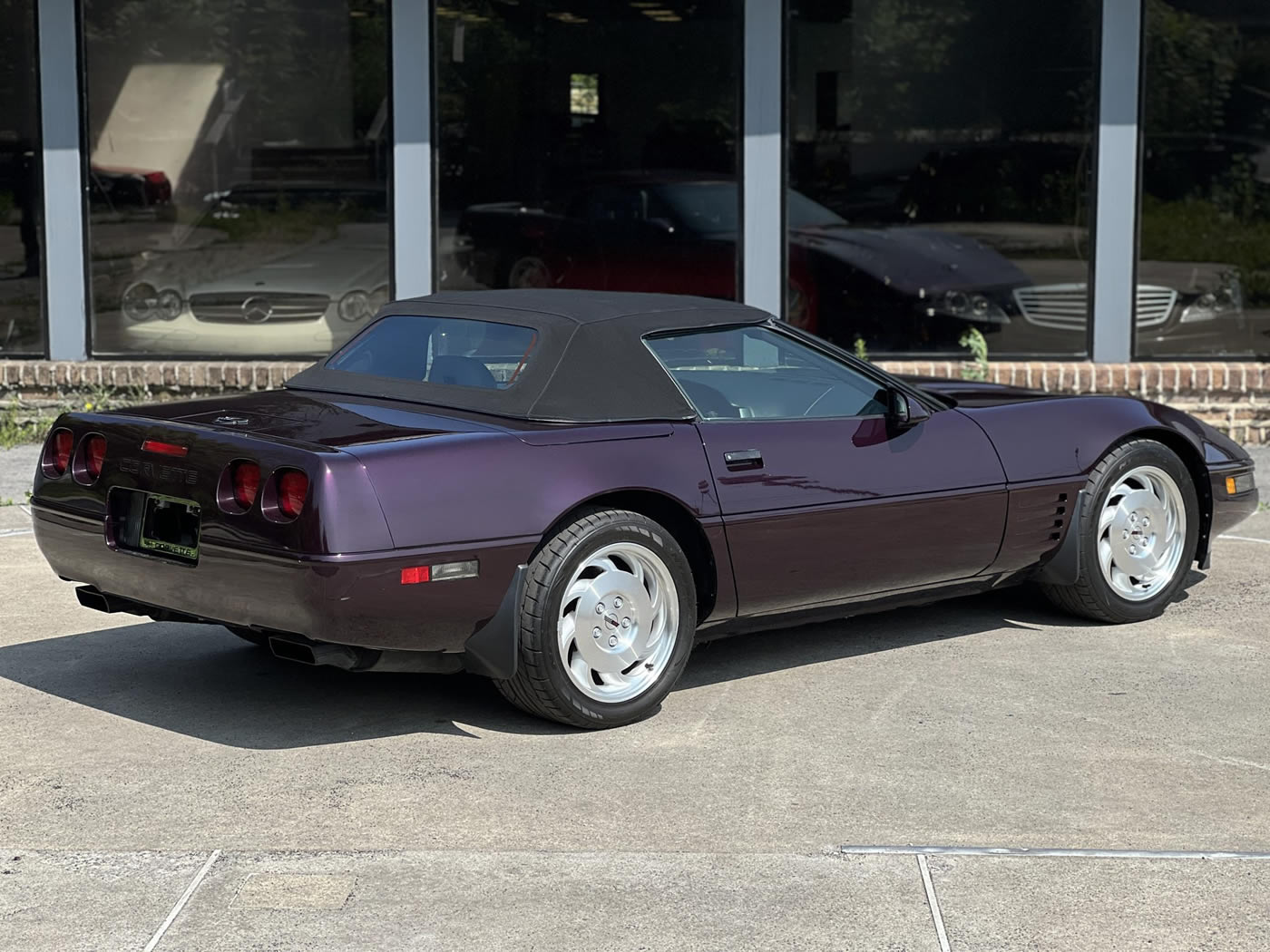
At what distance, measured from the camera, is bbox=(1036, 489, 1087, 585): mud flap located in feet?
21.9

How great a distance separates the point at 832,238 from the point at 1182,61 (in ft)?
7.93

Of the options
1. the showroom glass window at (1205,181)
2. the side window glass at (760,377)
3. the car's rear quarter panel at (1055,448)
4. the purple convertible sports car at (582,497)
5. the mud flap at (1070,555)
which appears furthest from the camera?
the showroom glass window at (1205,181)

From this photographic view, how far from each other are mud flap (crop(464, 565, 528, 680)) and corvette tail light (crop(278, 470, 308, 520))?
2.09 feet

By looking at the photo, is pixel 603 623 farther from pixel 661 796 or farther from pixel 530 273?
pixel 530 273

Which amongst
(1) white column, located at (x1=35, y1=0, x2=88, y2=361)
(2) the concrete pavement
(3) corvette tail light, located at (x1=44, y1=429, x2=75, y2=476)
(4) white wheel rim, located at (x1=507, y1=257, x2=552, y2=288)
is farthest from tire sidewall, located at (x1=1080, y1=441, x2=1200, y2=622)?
(1) white column, located at (x1=35, y1=0, x2=88, y2=361)

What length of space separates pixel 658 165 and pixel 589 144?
18.0 inches

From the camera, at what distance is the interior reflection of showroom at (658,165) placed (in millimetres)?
11281

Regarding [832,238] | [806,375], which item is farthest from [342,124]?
[806,375]

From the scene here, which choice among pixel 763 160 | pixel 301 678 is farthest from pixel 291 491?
pixel 763 160

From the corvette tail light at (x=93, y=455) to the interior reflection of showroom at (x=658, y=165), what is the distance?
6.11m

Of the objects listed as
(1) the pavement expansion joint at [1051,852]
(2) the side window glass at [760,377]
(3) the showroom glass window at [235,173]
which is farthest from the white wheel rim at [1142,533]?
(3) the showroom glass window at [235,173]

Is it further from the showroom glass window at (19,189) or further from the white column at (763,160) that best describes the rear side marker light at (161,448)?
the showroom glass window at (19,189)

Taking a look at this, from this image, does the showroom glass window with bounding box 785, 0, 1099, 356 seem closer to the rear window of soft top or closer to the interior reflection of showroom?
the interior reflection of showroom

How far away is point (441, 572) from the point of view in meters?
5.07
